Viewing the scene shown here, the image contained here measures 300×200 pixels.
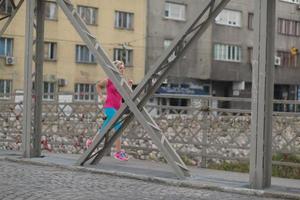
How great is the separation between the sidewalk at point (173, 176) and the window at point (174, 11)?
39771 mm

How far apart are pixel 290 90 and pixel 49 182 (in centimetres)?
5518

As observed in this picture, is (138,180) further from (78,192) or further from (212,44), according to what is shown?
(212,44)

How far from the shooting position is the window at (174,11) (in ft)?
170

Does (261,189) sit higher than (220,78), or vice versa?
(220,78)

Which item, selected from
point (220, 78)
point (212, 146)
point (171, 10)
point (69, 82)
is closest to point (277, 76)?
point (220, 78)

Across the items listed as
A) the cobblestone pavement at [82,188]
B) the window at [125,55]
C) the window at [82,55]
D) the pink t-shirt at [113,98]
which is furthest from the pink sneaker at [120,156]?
the window at [125,55]

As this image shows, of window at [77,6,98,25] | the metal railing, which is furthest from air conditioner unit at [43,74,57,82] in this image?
the metal railing

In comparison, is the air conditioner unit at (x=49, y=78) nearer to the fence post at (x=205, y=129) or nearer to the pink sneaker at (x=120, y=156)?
the pink sneaker at (x=120, y=156)

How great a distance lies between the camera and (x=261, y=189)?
899 centimetres

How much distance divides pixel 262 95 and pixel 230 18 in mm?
47601

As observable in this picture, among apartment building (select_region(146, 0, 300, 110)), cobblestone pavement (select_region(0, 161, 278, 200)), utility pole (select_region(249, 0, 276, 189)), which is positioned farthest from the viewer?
apartment building (select_region(146, 0, 300, 110))

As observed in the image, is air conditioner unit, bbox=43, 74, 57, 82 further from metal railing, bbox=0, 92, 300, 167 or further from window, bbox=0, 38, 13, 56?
metal railing, bbox=0, 92, 300, 167

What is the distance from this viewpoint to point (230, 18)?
5581 centimetres

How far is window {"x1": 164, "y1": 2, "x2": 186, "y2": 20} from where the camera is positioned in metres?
51.9
